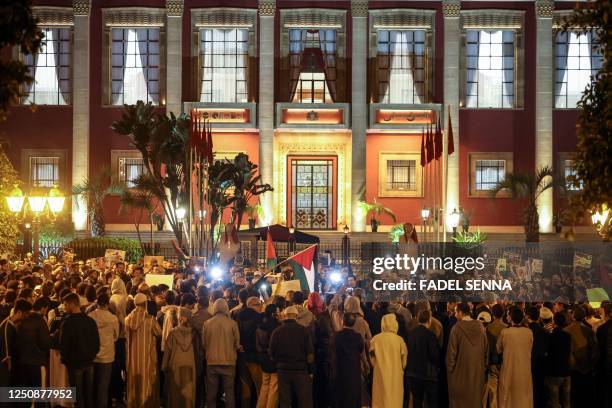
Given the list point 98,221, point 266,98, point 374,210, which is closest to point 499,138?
point 374,210

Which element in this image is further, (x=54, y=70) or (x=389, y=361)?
(x=54, y=70)

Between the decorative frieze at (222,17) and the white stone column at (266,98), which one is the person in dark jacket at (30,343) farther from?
the decorative frieze at (222,17)

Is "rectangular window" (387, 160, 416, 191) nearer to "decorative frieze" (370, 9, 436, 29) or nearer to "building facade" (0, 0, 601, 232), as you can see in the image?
"building facade" (0, 0, 601, 232)

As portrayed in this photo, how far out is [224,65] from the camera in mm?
44906

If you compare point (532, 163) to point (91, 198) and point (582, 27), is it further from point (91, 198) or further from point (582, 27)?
point (582, 27)

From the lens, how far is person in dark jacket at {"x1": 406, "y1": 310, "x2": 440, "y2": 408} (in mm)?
14359

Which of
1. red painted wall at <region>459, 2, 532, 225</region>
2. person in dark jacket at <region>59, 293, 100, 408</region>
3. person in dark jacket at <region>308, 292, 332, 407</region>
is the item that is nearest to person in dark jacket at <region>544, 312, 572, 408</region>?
person in dark jacket at <region>308, 292, 332, 407</region>

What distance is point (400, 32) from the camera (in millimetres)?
45094

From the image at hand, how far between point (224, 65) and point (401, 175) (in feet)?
27.7

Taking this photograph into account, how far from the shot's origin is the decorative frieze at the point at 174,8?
44.8 metres

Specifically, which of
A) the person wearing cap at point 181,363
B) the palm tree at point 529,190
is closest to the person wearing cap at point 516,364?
the person wearing cap at point 181,363

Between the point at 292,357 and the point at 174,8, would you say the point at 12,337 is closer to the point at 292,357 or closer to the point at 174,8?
the point at 292,357

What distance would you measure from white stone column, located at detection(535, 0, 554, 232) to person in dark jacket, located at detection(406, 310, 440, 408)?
102 ft

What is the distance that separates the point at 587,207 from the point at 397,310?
5679mm
